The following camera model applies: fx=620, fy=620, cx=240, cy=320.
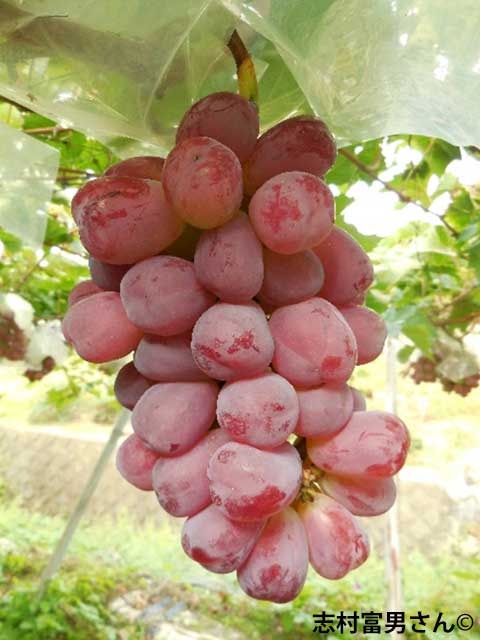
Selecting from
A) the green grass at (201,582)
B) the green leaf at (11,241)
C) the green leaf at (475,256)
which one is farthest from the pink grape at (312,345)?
the green grass at (201,582)

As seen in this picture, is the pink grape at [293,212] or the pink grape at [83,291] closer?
the pink grape at [293,212]

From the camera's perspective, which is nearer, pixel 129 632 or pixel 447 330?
pixel 447 330

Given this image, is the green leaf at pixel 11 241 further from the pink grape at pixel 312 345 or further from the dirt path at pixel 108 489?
the dirt path at pixel 108 489

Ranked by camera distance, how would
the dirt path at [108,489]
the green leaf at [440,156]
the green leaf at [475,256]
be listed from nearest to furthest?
the green leaf at [440,156], the green leaf at [475,256], the dirt path at [108,489]

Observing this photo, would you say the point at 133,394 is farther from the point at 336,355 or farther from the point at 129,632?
the point at 129,632

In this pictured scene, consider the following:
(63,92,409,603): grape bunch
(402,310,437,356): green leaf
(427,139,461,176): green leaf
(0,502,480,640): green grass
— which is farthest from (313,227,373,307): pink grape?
(0,502,480,640): green grass

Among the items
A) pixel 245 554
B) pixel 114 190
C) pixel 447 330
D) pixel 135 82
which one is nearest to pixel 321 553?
pixel 245 554
